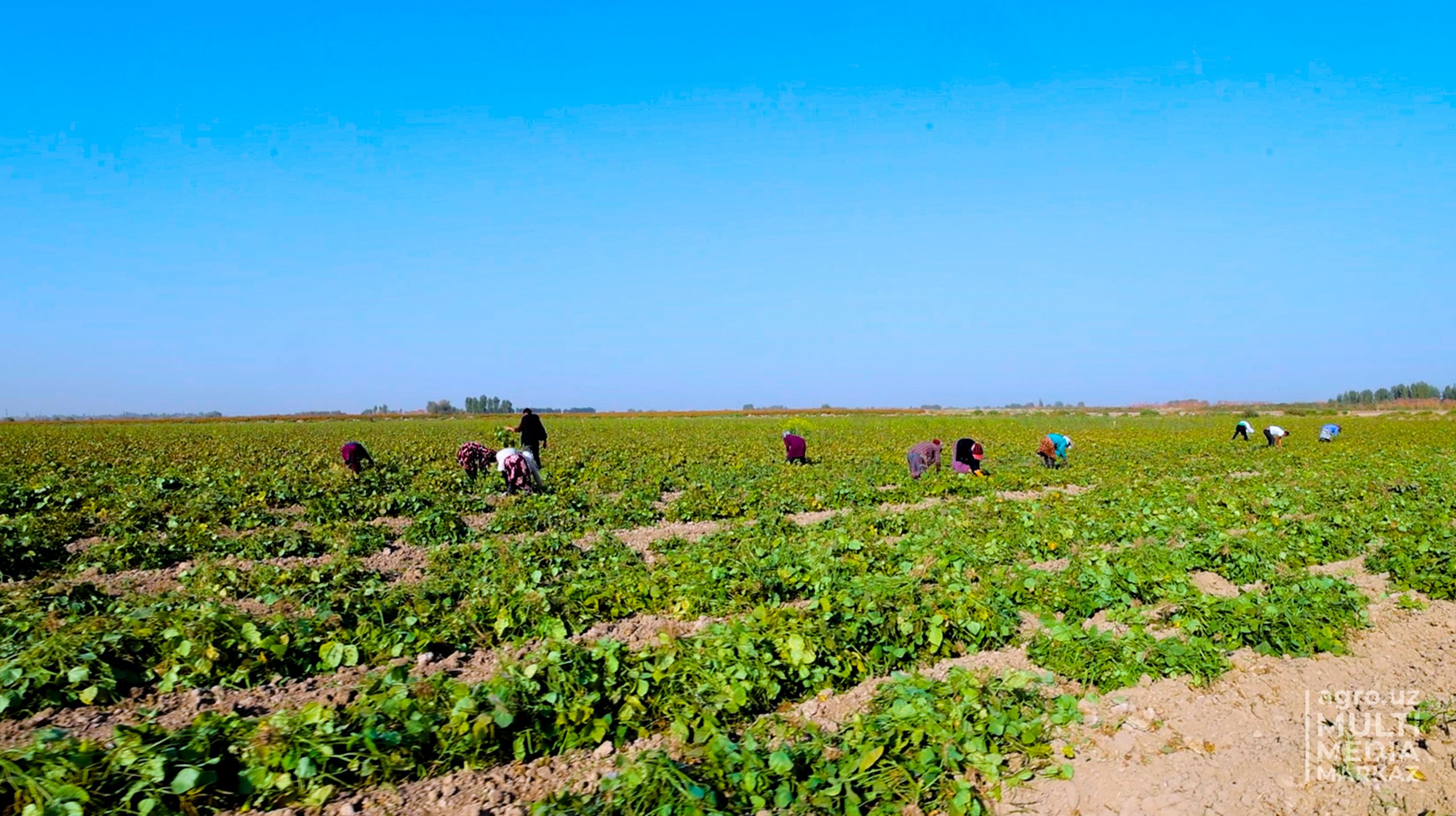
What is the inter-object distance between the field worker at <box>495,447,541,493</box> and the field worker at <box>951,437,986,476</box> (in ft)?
29.6

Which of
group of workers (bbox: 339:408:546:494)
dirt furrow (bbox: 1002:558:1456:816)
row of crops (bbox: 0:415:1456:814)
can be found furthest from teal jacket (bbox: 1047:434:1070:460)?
dirt furrow (bbox: 1002:558:1456:816)

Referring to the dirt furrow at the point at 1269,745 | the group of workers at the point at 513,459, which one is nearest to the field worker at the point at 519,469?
the group of workers at the point at 513,459

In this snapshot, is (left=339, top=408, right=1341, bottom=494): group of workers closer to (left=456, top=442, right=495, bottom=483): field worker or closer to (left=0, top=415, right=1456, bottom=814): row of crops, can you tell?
(left=456, top=442, right=495, bottom=483): field worker

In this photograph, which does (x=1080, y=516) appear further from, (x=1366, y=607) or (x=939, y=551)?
→ (x=1366, y=607)

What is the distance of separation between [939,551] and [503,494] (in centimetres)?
910

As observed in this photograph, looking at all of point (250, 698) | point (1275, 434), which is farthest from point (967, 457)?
point (1275, 434)

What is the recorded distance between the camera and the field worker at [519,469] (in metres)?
14.9

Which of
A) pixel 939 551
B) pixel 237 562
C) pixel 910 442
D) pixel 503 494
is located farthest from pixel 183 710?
pixel 910 442

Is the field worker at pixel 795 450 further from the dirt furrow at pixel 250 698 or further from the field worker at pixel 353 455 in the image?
the dirt furrow at pixel 250 698

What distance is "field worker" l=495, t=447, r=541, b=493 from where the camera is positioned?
1490 cm

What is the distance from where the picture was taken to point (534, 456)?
15.8 m

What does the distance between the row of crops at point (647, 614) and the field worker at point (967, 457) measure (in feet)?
6.06

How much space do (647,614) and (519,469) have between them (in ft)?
27.4

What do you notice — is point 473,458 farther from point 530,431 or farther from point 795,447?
point 795,447
